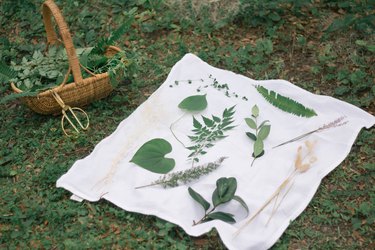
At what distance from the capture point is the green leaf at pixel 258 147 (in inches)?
105

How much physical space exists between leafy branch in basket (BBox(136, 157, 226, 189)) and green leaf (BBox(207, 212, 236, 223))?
0.24 m

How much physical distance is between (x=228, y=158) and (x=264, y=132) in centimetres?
25

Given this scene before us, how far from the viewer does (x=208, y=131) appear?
282 cm

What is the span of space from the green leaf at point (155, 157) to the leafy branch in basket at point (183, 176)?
0.18ft

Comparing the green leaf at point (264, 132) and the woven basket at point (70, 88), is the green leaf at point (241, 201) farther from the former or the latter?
the woven basket at point (70, 88)

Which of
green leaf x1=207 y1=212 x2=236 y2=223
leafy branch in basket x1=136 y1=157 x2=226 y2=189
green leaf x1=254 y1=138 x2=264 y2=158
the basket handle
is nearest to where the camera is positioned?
green leaf x1=207 y1=212 x2=236 y2=223

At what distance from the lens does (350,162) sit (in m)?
2.70

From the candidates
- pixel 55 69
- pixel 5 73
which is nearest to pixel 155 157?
pixel 55 69

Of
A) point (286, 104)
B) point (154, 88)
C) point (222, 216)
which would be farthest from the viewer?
point (154, 88)

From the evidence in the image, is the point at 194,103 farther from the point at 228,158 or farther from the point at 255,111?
the point at 228,158

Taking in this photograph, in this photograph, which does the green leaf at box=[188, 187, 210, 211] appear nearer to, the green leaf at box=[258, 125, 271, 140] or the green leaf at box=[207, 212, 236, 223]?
the green leaf at box=[207, 212, 236, 223]

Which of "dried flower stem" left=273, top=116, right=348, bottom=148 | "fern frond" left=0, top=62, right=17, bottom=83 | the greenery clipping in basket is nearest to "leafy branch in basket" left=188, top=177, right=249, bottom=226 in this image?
"dried flower stem" left=273, top=116, right=348, bottom=148

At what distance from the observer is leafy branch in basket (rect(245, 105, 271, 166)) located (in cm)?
268

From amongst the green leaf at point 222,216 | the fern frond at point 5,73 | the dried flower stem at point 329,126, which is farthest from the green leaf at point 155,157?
the fern frond at point 5,73
